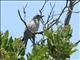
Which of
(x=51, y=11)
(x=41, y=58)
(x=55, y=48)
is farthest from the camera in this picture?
(x=51, y=11)

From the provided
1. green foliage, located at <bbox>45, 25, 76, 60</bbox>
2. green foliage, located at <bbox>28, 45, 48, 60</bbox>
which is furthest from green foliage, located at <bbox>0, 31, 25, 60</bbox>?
green foliage, located at <bbox>45, 25, 76, 60</bbox>

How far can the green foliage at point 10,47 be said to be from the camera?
4.29m

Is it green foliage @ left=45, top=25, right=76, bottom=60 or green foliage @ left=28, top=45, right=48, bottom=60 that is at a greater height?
green foliage @ left=45, top=25, right=76, bottom=60

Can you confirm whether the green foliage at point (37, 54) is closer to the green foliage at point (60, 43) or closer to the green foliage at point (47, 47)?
the green foliage at point (47, 47)

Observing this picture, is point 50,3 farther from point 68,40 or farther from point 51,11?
point 68,40

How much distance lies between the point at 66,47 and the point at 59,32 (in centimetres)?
28

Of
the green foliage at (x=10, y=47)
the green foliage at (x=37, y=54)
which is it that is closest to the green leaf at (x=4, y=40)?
the green foliage at (x=10, y=47)

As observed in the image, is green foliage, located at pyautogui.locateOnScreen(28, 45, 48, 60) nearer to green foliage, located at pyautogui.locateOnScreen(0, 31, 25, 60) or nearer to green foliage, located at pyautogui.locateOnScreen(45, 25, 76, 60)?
green foliage, located at pyautogui.locateOnScreen(0, 31, 25, 60)

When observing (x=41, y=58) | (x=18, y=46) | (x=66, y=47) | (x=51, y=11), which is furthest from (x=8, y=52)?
(x=51, y=11)

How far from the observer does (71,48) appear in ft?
15.5

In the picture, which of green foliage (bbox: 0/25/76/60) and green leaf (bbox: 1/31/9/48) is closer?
green foliage (bbox: 0/25/76/60)

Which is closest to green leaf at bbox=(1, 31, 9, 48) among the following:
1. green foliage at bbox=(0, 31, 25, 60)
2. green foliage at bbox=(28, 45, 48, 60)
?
green foliage at bbox=(0, 31, 25, 60)

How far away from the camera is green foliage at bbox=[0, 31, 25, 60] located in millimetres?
4285

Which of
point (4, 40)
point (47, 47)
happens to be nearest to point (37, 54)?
point (47, 47)
